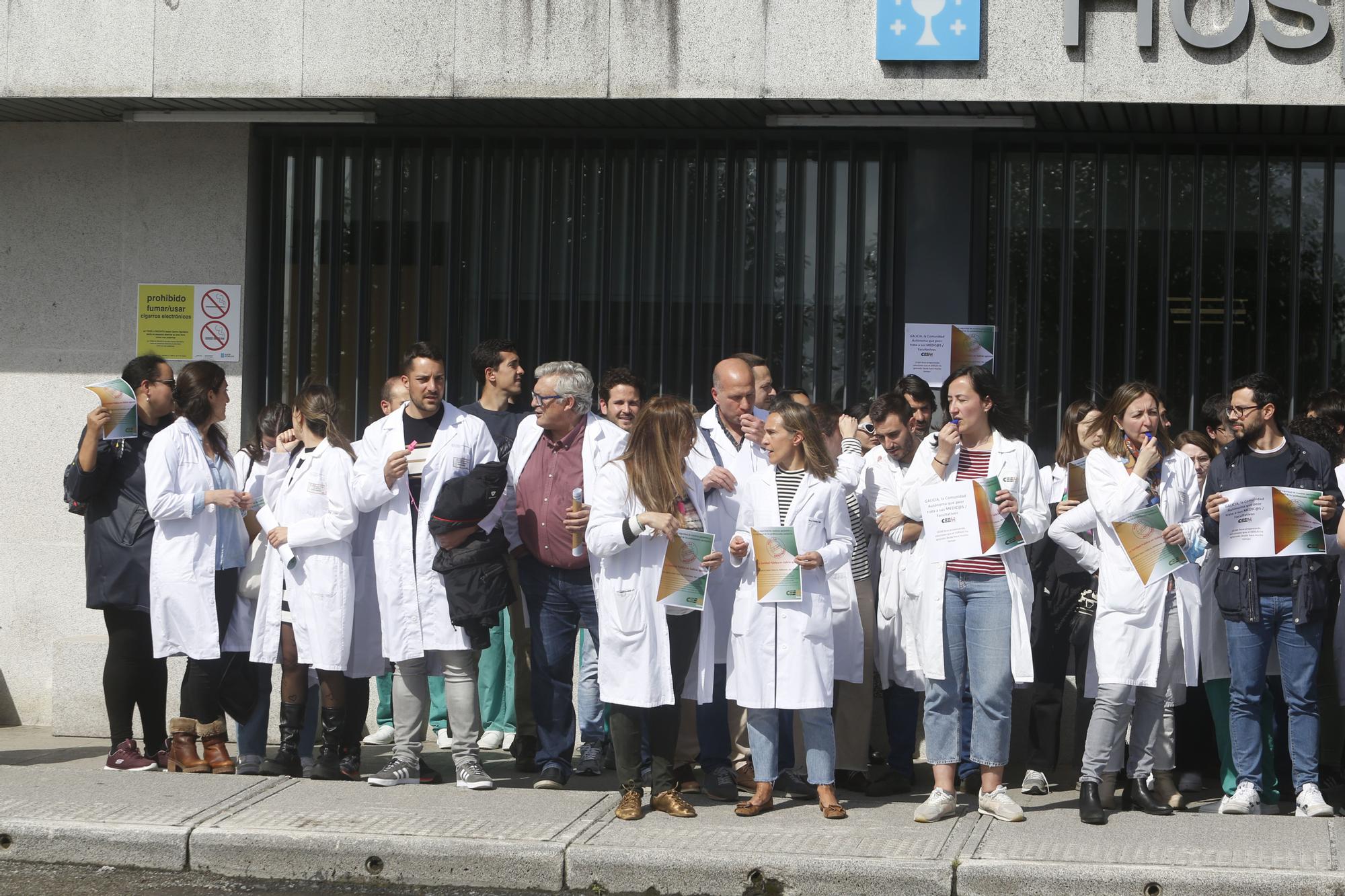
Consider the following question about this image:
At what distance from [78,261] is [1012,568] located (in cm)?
652

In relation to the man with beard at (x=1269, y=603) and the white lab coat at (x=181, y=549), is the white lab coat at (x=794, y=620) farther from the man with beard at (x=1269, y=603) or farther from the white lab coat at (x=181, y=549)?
the white lab coat at (x=181, y=549)

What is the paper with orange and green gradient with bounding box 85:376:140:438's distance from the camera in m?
7.57

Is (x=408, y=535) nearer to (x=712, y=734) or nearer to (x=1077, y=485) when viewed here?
(x=712, y=734)

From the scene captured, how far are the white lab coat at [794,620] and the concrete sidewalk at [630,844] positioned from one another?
54 centimetres

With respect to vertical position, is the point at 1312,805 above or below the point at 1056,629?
below

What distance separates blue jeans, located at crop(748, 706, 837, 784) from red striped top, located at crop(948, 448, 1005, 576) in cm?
85

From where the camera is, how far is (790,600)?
22.4 ft

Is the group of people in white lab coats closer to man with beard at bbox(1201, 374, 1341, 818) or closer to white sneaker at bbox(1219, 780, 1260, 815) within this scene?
man with beard at bbox(1201, 374, 1341, 818)

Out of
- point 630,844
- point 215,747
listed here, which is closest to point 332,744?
point 215,747

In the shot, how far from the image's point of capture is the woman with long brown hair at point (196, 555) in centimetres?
754

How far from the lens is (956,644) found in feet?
22.6

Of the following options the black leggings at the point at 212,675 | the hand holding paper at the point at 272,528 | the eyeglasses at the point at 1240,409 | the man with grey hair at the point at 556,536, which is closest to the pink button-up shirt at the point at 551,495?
the man with grey hair at the point at 556,536

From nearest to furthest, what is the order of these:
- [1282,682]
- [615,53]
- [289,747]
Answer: [1282,682]
[289,747]
[615,53]

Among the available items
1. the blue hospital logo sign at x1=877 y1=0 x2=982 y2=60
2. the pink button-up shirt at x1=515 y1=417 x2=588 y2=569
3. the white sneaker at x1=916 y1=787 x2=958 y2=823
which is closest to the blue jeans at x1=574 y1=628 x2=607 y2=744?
the pink button-up shirt at x1=515 y1=417 x2=588 y2=569
